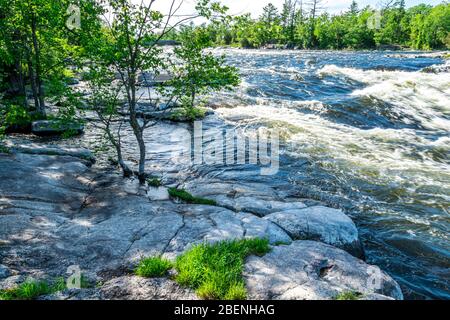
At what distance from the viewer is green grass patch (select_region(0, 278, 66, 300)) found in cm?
488

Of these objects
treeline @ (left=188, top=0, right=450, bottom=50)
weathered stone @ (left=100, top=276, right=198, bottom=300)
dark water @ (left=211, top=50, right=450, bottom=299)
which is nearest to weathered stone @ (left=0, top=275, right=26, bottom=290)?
weathered stone @ (left=100, top=276, right=198, bottom=300)

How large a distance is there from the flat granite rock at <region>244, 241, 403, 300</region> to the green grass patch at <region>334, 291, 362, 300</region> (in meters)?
0.09

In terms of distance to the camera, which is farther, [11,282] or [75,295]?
[11,282]

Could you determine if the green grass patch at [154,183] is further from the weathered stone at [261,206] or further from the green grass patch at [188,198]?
the weathered stone at [261,206]

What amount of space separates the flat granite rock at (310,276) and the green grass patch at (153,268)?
138cm

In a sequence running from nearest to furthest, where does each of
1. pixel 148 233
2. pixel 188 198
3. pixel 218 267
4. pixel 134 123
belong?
pixel 218 267 → pixel 148 233 → pixel 188 198 → pixel 134 123

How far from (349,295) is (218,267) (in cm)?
206

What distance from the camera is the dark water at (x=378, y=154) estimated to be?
8.38 metres

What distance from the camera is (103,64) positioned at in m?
9.67

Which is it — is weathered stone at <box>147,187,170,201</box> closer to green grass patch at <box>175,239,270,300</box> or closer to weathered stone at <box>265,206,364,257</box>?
weathered stone at <box>265,206,364,257</box>

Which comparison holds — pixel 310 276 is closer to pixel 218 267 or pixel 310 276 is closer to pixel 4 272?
pixel 218 267

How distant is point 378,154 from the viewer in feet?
48.4

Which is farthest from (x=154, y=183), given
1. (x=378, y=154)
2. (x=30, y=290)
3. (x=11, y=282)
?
(x=378, y=154)

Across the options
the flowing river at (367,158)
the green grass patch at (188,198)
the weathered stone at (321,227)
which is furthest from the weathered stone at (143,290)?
the flowing river at (367,158)
